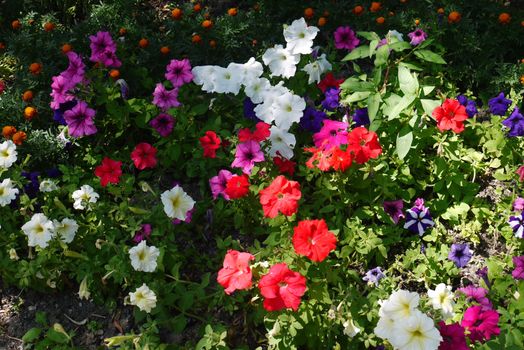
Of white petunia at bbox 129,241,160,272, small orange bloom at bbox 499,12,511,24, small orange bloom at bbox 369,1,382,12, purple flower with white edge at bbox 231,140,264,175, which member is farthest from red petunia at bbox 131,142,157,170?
small orange bloom at bbox 499,12,511,24

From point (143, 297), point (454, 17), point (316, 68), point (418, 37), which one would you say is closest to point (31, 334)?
point (143, 297)

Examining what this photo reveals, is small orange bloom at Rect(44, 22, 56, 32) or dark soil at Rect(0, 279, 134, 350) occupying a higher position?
small orange bloom at Rect(44, 22, 56, 32)

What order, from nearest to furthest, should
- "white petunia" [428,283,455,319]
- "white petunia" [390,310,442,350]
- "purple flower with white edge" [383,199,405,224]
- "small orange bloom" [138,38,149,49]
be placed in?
"white petunia" [390,310,442,350]
"white petunia" [428,283,455,319]
"purple flower with white edge" [383,199,405,224]
"small orange bloom" [138,38,149,49]

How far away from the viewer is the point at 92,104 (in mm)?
3529

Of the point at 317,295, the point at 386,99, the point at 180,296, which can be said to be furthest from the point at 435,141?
the point at 180,296

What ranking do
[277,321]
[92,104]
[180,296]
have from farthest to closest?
1. [92,104]
2. [180,296]
3. [277,321]

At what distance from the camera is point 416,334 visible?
201cm

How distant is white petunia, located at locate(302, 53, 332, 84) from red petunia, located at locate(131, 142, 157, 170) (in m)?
1.02

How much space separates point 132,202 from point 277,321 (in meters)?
1.21

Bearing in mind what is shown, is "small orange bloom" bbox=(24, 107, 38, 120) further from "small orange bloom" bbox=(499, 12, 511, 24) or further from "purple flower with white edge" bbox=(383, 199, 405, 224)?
"small orange bloom" bbox=(499, 12, 511, 24)

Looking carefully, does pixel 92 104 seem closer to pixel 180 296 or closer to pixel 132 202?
pixel 132 202

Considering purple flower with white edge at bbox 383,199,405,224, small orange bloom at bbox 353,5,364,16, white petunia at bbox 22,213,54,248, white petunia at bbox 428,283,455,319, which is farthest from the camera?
small orange bloom at bbox 353,5,364,16

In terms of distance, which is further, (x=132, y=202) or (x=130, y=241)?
(x=132, y=202)

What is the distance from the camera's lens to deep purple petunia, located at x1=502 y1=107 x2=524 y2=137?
9.62 feet
